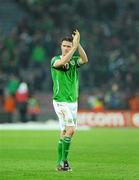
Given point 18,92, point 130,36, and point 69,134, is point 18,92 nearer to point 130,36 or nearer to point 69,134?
point 130,36

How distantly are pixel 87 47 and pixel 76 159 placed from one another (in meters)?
20.2

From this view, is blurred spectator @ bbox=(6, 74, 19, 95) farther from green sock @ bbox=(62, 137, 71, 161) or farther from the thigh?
green sock @ bbox=(62, 137, 71, 161)

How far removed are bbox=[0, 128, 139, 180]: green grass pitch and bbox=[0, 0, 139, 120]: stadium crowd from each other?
1108 cm

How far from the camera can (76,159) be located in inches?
625

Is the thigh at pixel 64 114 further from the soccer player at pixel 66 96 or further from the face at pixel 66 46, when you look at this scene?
the face at pixel 66 46

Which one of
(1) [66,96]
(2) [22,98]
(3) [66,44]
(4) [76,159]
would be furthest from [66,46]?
(2) [22,98]

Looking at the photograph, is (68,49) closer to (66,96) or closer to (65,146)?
(66,96)

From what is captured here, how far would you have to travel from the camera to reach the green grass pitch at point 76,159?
12242 millimetres

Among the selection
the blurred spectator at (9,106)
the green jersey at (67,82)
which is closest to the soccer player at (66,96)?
the green jersey at (67,82)

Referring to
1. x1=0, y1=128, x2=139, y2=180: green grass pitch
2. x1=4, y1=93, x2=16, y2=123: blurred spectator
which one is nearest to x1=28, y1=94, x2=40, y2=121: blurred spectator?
x1=4, y1=93, x2=16, y2=123: blurred spectator

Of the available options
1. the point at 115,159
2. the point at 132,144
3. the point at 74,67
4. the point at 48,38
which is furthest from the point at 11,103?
the point at 74,67

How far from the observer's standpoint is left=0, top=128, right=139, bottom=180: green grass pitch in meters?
12.2

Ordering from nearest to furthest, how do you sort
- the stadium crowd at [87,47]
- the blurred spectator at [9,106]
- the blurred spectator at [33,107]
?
1. the blurred spectator at [9,106]
2. the blurred spectator at [33,107]
3. the stadium crowd at [87,47]

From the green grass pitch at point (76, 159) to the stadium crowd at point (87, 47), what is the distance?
11.1 meters
